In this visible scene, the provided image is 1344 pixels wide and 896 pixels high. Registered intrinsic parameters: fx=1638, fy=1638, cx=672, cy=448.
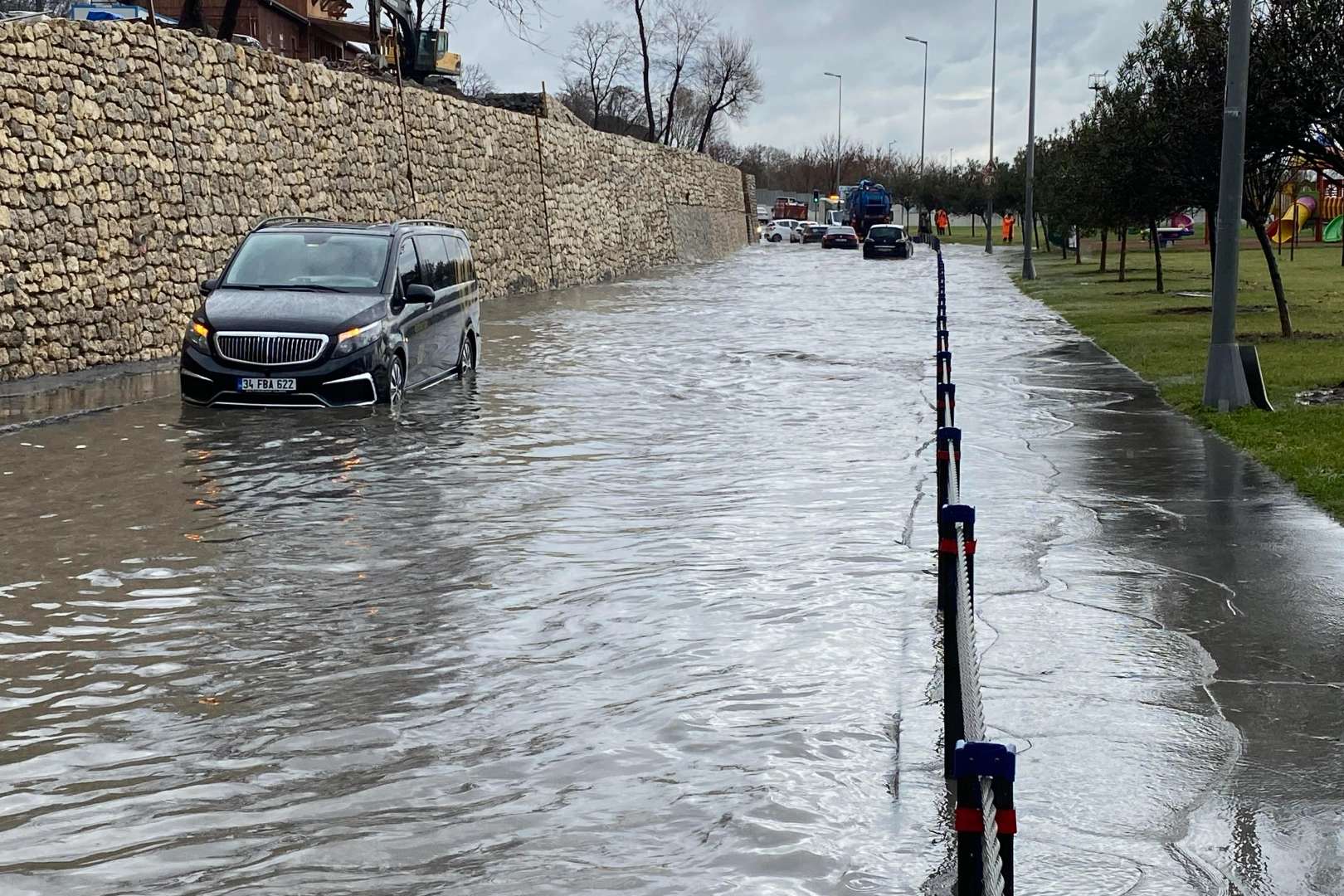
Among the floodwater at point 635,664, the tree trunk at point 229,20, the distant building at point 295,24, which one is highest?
the distant building at point 295,24

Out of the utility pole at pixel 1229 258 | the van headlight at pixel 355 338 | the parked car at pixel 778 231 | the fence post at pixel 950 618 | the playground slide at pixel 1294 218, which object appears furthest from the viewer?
the parked car at pixel 778 231

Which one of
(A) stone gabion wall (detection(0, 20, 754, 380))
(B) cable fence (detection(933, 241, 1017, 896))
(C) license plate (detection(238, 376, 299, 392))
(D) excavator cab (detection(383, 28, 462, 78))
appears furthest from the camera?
(D) excavator cab (detection(383, 28, 462, 78))

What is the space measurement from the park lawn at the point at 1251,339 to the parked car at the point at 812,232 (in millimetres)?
42789

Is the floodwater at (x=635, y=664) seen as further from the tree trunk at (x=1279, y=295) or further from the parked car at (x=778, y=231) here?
the parked car at (x=778, y=231)

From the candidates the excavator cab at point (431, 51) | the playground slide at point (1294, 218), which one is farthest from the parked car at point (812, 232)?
the excavator cab at point (431, 51)

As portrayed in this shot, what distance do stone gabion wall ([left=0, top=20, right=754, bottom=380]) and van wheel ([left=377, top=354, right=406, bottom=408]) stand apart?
493 cm

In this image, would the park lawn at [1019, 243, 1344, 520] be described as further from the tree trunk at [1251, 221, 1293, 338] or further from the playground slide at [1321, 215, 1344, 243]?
the playground slide at [1321, 215, 1344, 243]

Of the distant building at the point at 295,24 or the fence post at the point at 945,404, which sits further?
the distant building at the point at 295,24

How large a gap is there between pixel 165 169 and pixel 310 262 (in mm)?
6723

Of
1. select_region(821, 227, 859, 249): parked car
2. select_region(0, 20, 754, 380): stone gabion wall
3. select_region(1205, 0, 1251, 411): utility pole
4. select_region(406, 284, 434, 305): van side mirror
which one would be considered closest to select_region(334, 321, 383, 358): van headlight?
select_region(406, 284, 434, 305): van side mirror

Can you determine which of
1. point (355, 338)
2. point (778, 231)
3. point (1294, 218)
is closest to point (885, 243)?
point (1294, 218)

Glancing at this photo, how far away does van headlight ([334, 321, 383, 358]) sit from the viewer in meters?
14.9

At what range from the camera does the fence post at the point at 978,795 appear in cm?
290

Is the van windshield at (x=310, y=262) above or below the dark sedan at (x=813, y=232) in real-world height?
above
